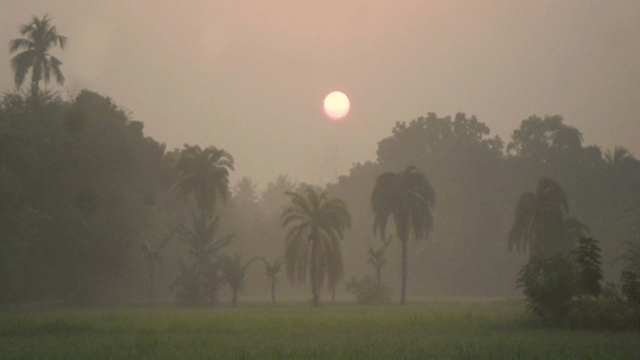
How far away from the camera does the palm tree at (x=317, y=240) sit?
5478 cm

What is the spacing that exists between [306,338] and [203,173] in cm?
3418

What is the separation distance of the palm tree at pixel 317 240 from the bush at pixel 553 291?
2269cm

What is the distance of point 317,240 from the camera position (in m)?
54.9

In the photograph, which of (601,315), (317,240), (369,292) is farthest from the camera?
(369,292)

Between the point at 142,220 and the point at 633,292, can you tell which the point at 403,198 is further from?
the point at 633,292

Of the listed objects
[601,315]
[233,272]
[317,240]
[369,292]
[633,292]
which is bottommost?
[369,292]

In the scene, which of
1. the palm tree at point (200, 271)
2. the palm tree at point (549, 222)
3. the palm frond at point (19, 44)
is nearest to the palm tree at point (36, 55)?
the palm frond at point (19, 44)

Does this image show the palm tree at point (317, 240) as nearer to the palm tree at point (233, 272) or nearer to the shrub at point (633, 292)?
the palm tree at point (233, 272)

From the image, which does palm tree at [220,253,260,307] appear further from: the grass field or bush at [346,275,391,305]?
the grass field

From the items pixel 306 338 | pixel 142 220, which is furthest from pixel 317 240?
pixel 306 338

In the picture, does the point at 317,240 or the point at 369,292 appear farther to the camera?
the point at 369,292

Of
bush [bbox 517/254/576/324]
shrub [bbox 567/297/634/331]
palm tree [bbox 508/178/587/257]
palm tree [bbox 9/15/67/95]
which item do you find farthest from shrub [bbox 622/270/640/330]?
palm tree [bbox 9/15/67/95]

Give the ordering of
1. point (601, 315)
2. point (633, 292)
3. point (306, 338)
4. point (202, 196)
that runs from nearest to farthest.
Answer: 1. point (306, 338)
2. point (633, 292)
3. point (601, 315)
4. point (202, 196)

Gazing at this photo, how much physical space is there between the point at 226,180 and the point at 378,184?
1304 centimetres
